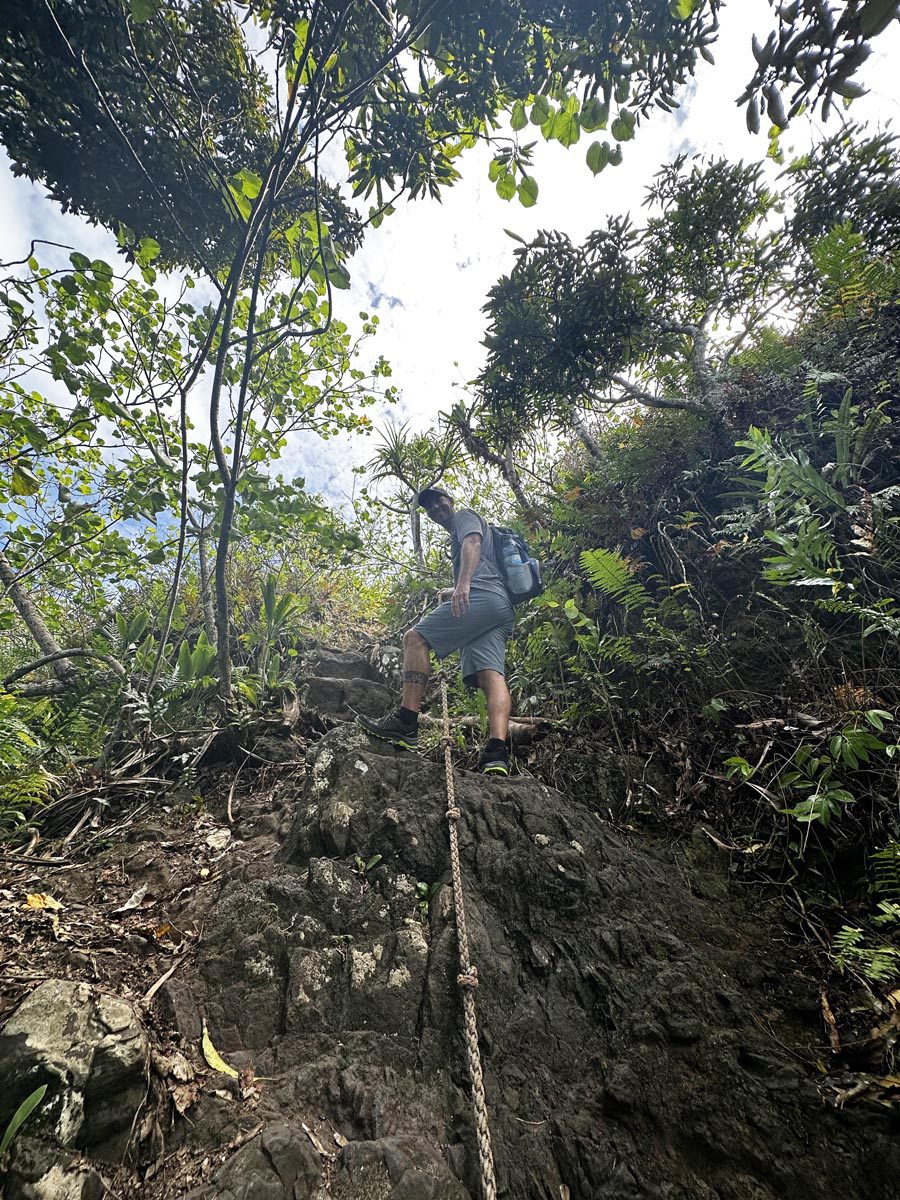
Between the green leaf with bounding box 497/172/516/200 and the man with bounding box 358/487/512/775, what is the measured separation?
213cm

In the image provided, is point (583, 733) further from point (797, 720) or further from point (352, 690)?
point (352, 690)

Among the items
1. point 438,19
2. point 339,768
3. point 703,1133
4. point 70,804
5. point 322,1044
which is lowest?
point 703,1133

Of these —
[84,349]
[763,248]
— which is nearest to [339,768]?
[84,349]

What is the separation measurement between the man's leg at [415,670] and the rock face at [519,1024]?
1.17 m

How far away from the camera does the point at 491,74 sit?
247 centimetres

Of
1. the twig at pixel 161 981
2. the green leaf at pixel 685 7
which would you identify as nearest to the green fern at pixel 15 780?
the twig at pixel 161 981

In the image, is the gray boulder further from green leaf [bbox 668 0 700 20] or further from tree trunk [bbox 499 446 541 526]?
tree trunk [bbox 499 446 541 526]

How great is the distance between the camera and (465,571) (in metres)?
3.71

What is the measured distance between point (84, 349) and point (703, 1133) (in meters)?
5.33

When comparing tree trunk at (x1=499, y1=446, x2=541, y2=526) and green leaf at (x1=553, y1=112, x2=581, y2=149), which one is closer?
green leaf at (x1=553, y1=112, x2=581, y2=149)

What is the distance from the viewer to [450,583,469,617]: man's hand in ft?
11.8

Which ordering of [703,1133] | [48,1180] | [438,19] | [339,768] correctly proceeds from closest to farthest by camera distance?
[48,1180] < [703,1133] < [438,19] < [339,768]

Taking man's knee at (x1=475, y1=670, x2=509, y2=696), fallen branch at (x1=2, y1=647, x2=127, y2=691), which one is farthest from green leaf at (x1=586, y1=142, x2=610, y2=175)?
fallen branch at (x1=2, y1=647, x2=127, y2=691)

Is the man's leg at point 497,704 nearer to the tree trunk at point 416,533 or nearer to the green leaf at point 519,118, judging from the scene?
the green leaf at point 519,118
